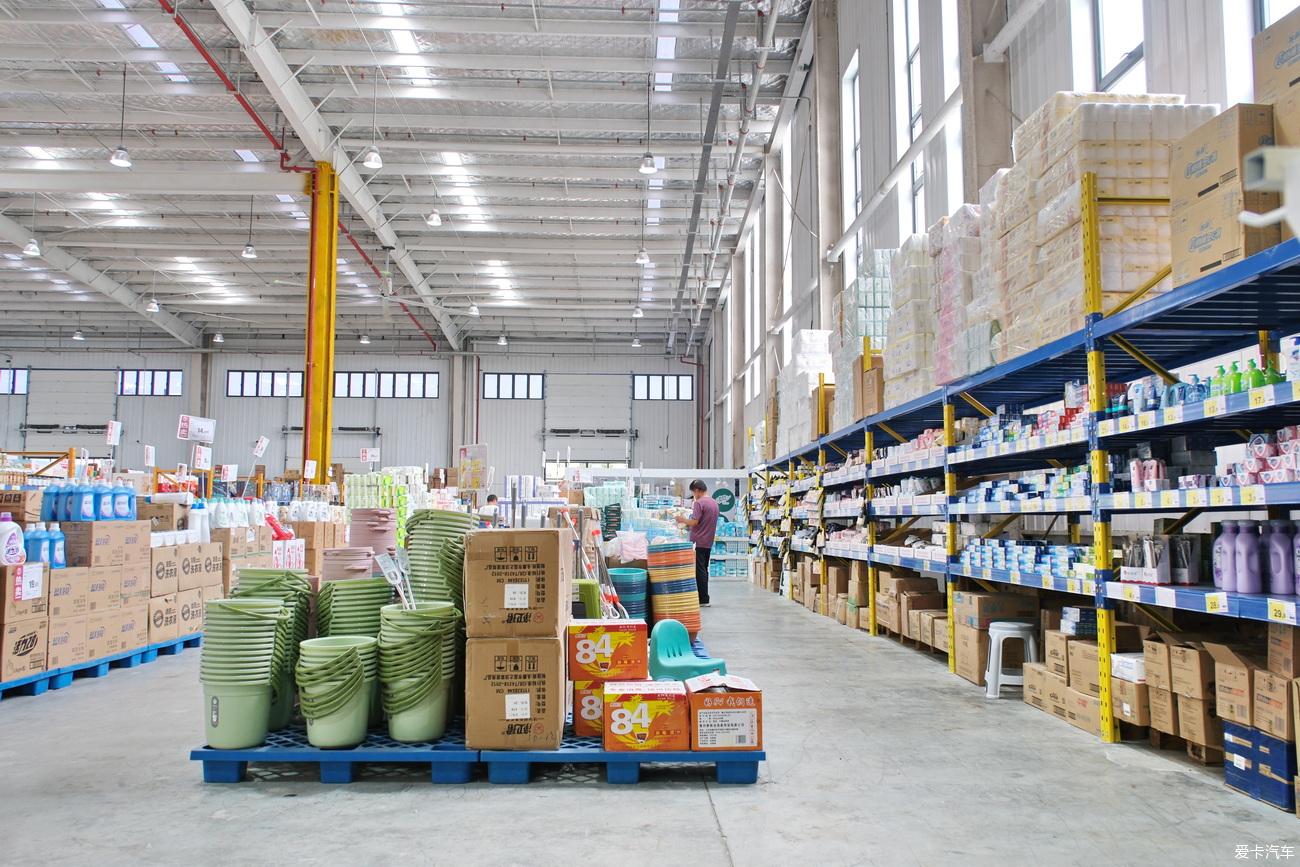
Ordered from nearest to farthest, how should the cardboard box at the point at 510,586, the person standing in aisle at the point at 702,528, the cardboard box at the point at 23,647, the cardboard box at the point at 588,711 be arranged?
the cardboard box at the point at 510,586
the cardboard box at the point at 588,711
the cardboard box at the point at 23,647
the person standing in aisle at the point at 702,528

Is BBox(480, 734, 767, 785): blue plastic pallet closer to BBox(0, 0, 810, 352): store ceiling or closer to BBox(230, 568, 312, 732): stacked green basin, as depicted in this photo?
BBox(230, 568, 312, 732): stacked green basin

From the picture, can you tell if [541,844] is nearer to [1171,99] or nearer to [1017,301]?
[1017,301]

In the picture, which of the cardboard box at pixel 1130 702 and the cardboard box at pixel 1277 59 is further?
the cardboard box at pixel 1130 702

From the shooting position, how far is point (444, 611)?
13.5 ft

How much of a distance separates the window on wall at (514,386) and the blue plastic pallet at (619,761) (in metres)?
26.3

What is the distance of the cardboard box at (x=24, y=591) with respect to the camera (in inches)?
219

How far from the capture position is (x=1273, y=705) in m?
3.39

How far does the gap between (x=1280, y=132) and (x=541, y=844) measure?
152 inches

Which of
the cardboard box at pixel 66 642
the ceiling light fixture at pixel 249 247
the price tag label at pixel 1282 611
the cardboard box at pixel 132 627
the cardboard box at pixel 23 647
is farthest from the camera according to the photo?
the ceiling light fixture at pixel 249 247

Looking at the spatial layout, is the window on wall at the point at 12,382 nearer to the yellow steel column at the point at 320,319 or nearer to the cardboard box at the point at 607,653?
the yellow steel column at the point at 320,319

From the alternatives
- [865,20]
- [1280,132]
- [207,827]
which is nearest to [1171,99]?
[1280,132]

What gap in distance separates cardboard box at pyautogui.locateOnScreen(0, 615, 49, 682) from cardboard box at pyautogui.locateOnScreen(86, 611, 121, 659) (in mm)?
476

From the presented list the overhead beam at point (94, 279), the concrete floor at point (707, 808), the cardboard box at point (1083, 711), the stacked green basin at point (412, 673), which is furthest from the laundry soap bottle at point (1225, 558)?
the overhead beam at point (94, 279)

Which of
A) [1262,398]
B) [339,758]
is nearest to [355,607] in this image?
[339,758]
